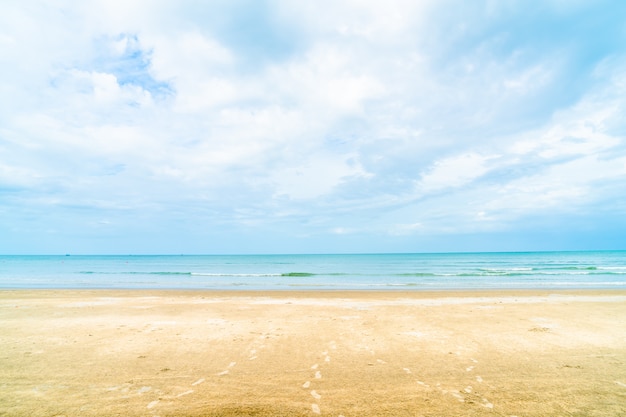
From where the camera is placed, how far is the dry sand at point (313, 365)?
5887 mm

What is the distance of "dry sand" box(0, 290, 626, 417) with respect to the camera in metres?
5.89

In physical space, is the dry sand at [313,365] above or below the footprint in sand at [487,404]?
above

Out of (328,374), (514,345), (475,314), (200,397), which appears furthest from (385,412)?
(475,314)

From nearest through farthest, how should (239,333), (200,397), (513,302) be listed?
(200,397)
(239,333)
(513,302)

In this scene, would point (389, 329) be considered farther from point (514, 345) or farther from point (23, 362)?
point (23, 362)

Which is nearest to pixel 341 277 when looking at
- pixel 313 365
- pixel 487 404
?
pixel 313 365

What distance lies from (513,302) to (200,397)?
18557 millimetres

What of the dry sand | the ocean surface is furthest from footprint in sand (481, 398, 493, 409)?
the ocean surface

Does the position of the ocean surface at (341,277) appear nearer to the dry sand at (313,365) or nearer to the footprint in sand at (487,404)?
the dry sand at (313,365)

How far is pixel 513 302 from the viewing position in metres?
19.3

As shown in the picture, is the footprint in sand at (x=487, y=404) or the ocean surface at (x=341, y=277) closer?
the footprint in sand at (x=487, y=404)

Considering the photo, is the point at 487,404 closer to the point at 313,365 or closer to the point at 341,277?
the point at 313,365

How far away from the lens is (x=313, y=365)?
316 inches

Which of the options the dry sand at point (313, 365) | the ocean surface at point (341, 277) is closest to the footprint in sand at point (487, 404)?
the dry sand at point (313, 365)
